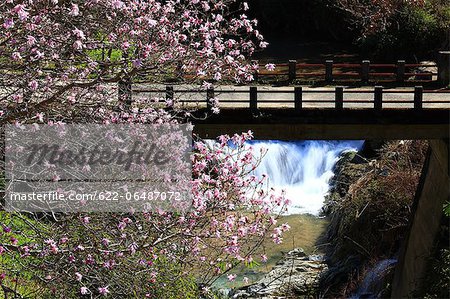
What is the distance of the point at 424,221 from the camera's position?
2039 centimetres

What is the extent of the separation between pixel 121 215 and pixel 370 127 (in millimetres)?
9191

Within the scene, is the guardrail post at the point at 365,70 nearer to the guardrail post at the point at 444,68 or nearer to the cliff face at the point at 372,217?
the guardrail post at the point at 444,68

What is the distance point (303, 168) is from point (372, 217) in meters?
6.50

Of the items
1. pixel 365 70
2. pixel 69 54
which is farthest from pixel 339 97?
pixel 69 54

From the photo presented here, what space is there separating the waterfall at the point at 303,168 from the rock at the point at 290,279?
3.93m

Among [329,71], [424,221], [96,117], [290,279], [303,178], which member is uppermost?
[96,117]

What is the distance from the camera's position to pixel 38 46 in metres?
10.6

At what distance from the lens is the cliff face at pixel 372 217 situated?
22.6 m

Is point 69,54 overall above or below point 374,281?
above

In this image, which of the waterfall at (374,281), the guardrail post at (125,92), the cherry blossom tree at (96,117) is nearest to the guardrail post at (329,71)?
the waterfall at (374,281)

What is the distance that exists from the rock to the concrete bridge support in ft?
8.17

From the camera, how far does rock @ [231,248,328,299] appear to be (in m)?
21.6

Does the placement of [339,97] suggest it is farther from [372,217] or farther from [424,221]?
[372,217]

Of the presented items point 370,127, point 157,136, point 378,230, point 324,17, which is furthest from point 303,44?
point 157,136
